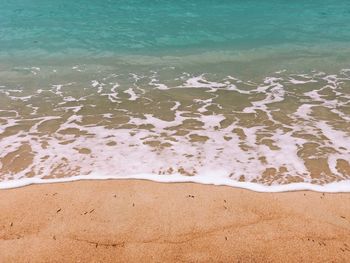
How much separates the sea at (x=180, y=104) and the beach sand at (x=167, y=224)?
46 cm

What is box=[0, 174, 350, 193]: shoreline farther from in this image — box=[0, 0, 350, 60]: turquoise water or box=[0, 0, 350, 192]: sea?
box=[0, 0, 350, 60]: turquoise water

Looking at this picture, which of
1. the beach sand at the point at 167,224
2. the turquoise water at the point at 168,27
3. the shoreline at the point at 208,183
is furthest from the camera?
the turquoise water at the point at 168,27

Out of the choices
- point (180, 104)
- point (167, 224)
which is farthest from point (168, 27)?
point (167, 224)

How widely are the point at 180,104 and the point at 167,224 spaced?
6.10 m

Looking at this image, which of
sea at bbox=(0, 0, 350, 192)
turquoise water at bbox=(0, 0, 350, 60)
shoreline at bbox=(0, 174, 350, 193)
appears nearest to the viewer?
shoreline at bbox=(0, 174, 350, 193)

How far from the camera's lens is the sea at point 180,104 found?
718cm

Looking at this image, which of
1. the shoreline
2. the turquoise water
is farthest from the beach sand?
the turquoise water

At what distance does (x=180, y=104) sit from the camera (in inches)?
437

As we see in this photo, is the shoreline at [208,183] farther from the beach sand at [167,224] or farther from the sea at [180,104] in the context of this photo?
the beach sand at [167,224]

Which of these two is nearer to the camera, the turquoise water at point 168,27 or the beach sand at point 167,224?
the beach sand at point 167,224

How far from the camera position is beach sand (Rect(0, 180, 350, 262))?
4793mm

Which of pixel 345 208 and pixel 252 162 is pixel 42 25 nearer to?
pixel 252 162

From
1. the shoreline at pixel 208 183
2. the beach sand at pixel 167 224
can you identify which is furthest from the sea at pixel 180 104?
the beach sand at pixel 167 224

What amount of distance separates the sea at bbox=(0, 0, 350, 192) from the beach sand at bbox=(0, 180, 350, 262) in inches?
18.3
